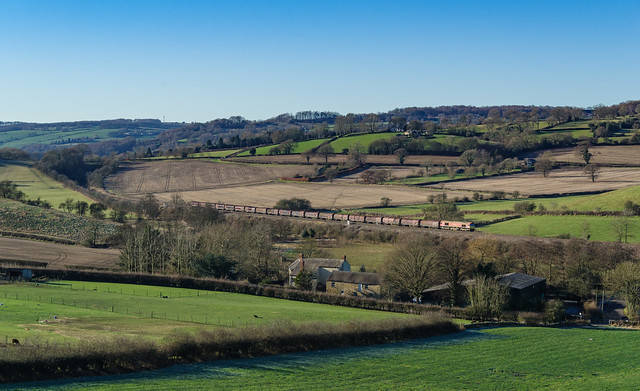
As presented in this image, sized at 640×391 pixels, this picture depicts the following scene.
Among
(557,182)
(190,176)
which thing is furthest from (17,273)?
(190,176)

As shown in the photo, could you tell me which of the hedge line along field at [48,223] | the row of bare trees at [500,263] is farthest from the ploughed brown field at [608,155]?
the hedge line along field at [48,223]

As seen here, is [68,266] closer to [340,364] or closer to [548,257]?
[340,364]

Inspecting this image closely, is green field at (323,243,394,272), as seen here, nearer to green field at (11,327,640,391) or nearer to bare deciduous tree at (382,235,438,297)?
bare deciduous tree at (382,235,438,297)

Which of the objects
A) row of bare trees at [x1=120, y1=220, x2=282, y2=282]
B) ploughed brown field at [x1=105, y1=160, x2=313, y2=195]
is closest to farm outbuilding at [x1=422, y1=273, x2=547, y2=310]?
row of bare trees at [x1=120, y1=220, x2=282, y2=282]

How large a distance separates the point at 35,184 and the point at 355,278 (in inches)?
3379

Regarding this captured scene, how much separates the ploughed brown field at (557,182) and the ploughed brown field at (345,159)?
64.2 feet

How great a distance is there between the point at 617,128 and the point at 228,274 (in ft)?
393

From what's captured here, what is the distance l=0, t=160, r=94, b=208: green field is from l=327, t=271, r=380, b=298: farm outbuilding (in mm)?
59598

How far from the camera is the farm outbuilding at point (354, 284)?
5162cm

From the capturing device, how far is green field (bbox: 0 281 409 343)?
3050cm

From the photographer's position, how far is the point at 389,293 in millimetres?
50125

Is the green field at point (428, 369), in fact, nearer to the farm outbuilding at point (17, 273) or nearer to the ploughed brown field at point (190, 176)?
the farm outbuilding at point (17, 273)

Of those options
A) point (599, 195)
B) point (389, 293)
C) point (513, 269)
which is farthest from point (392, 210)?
point (389, 293)

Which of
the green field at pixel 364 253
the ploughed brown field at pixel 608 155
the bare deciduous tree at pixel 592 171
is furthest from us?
the ploughed brown field at pixel 608 155
